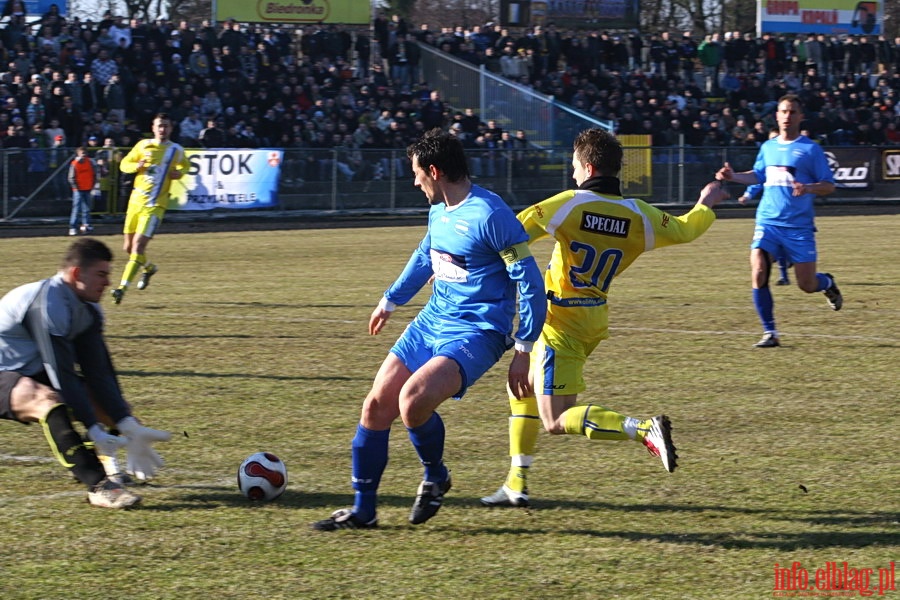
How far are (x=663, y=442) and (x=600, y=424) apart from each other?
402mm

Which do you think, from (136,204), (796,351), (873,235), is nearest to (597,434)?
(796,351)

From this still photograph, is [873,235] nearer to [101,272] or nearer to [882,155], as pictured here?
[882,155]

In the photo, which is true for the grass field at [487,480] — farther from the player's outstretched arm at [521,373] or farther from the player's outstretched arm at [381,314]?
the player's outstretched arm at [381,314]

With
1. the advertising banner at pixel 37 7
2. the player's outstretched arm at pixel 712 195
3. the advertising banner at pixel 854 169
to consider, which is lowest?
the advertising banner at pixel 854 169

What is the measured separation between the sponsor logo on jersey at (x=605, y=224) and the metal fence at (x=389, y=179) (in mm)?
22579

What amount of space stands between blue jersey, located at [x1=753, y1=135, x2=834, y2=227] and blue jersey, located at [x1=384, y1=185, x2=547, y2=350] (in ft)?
21.3

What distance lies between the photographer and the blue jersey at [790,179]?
11523 mm

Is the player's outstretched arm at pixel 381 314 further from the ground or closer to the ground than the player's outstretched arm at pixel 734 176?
closer to the ground

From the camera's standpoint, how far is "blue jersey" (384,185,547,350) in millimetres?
5359

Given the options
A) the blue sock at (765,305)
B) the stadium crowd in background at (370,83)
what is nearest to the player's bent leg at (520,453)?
the blue sock at (765,305)

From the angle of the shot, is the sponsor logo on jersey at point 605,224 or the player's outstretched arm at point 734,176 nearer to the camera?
the sponsor logo on jersey at point 605,224

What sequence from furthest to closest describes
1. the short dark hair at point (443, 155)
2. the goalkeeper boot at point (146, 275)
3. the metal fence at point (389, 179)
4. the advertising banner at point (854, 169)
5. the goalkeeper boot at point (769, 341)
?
the advertising banner at point (854, 169), the metal fence at point (389, 179), the goalkeeper boot at point (146, 275), the goalkeeper boot at point (769, 341), the short dark hair at point (443, 155)

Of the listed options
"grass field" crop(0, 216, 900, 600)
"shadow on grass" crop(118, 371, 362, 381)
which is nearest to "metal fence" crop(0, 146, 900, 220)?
"grass field" crop(0, 216, 900, 600)

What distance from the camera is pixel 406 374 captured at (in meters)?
5.47
